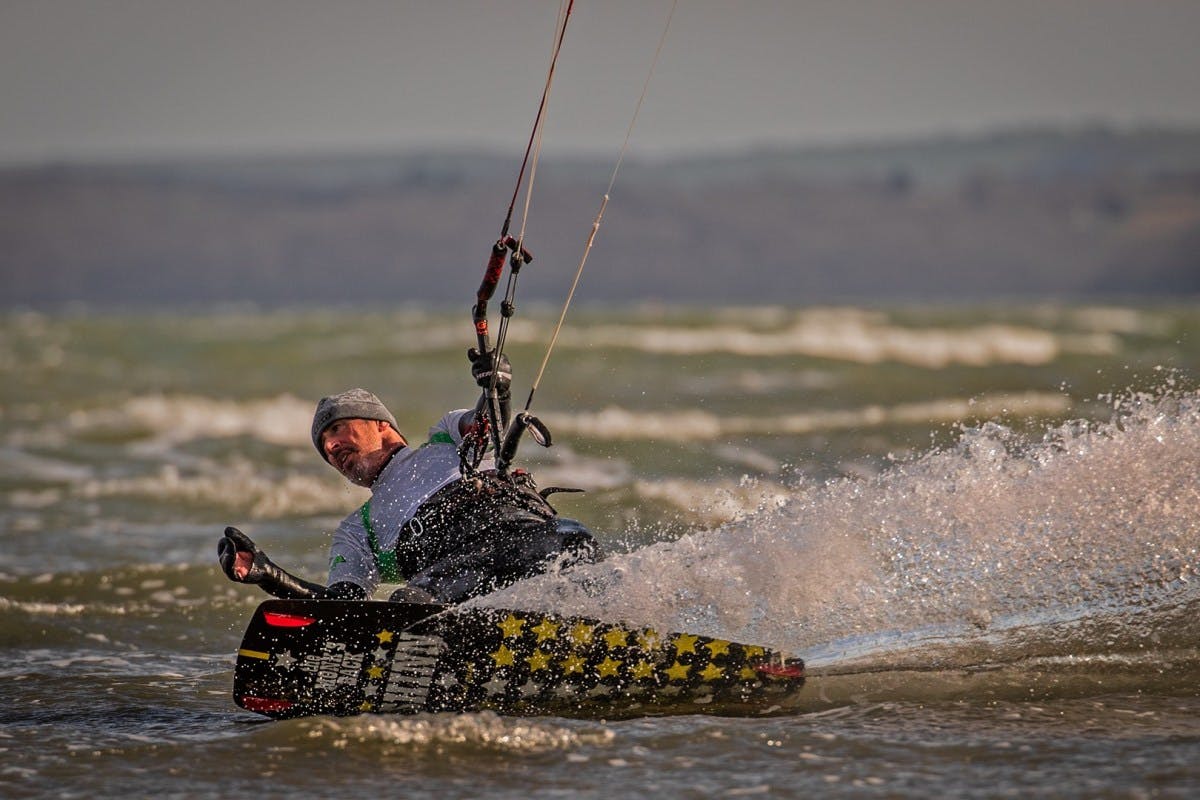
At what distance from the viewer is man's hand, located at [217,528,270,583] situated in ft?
17.6

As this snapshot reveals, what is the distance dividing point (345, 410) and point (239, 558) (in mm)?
931

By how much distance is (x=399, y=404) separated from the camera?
2306 cm

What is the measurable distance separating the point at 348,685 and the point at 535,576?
83 cm

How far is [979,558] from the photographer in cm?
652

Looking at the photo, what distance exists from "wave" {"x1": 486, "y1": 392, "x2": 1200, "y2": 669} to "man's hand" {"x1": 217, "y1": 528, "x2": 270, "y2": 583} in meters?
1.49

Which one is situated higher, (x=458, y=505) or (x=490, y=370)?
(x=490, y=370)

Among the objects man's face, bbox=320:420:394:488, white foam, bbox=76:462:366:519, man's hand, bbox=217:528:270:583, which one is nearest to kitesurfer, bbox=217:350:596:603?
man's face, bbox=320:420:394:488

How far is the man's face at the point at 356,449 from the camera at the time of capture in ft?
20.3

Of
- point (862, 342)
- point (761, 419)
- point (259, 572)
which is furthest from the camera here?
point (862, 342)

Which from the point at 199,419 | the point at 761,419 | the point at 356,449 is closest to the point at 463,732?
the point at 356,449

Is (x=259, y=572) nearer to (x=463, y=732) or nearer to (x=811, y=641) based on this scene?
(x=463, y=732)

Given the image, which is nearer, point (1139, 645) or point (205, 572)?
point (1139, 645)

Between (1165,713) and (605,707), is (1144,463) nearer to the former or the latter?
(1165,713)

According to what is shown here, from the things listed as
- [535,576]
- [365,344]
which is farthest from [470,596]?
[365,344]
